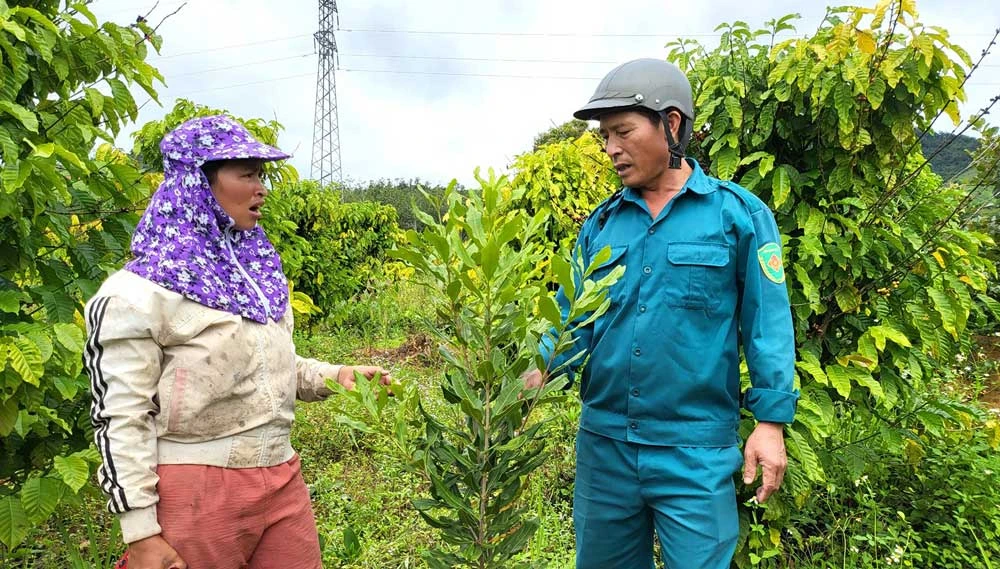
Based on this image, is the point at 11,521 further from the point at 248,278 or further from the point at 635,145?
the point at 635,145

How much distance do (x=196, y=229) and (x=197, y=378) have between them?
38 centimetres

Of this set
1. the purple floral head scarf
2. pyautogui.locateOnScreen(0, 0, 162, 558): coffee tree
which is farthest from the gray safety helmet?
pyautogui.locateOnScreen(0, 0, 162, 558): coffee tree

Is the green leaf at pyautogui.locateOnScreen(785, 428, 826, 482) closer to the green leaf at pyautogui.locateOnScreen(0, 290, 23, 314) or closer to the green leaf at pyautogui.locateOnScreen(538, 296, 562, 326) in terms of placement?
the green leaf at pyautogui.locateOnScreen(538, 296, 562, 326)

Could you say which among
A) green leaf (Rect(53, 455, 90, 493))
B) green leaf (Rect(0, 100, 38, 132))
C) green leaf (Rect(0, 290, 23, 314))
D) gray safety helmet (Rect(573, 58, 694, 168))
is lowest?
green leaf (Rect(53, 455, 90, 493))

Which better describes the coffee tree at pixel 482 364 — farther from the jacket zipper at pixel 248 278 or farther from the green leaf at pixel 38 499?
the green leaf at pixel 38 499

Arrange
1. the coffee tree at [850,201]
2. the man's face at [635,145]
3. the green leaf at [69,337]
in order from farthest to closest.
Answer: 1. the coffee tree at [850,201]
2. the man's face at [635,145]
3. the green leaf at [69,337]

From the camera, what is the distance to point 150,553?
1562 mm

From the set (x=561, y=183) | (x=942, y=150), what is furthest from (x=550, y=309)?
(x=561, y=183)

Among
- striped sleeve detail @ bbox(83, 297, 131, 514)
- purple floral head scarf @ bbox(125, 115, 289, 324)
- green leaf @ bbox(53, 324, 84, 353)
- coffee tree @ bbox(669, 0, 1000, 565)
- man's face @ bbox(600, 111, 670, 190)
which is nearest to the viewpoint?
striped sleeve detail @ bbox(83, 297, 131, 514)

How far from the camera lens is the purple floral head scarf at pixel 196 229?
163 cm

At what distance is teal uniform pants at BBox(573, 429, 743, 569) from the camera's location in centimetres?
178

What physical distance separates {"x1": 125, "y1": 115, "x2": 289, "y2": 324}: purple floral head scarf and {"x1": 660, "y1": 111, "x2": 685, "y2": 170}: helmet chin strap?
3.43 ft

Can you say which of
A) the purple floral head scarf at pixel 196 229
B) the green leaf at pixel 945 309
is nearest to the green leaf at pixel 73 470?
the purple floral head scarf at pixel 196 229

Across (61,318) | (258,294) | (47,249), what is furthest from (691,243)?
(47,249)
